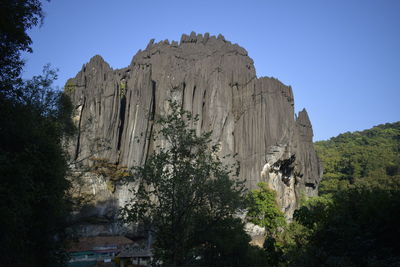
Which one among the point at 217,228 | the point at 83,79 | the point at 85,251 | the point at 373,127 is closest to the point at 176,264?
the point at 217,228

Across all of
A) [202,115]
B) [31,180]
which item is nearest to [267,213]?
[202,115]

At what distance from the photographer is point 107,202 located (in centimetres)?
4109

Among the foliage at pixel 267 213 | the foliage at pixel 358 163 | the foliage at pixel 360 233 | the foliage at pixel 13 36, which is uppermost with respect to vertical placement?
the foliage at pixel 358 163

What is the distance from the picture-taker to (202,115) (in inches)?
1815

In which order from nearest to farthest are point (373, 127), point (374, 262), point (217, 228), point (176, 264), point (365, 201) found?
1. point (374, 262)
2. point (365, 201)
3. point (176, 264)
4. point (217, 228)
5. point (373, 127)

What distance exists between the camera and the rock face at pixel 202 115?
1698 inches

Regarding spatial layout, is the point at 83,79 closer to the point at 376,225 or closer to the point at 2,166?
the point at 2,166

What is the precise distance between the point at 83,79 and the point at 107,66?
4.09 m

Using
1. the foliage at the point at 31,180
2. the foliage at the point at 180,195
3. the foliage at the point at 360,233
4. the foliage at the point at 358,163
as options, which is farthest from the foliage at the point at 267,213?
the foliage at the point at 360,233

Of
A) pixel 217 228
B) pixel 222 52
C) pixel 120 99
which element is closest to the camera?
pixel 217 228

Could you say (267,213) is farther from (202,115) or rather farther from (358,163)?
(358,163)

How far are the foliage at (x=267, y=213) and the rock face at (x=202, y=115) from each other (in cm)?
247

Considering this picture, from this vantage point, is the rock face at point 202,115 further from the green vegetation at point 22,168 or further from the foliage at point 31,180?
the green vegetation at point 22,168

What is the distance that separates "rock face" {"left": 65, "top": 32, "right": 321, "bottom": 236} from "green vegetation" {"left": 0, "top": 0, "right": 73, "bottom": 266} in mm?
27369
